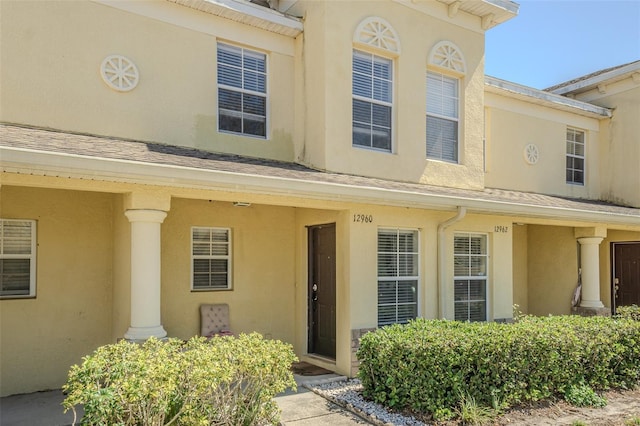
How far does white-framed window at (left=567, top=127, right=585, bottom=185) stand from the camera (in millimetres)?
13250

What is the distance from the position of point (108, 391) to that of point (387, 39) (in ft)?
24.0

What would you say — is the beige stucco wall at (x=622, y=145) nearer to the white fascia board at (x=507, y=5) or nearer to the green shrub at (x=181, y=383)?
the white fascia board at (x=507, y=5)

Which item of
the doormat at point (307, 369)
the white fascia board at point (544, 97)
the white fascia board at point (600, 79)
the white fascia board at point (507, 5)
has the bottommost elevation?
the doormat at point (307, 369)

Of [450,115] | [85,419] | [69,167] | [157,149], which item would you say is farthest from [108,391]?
[450,115]

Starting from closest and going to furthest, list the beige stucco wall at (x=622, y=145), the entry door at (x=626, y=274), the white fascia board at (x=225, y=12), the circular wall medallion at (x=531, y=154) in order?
the white fascia board at (x=225, y=12), the circular wall medallion at (x=531, y=154), the entry door at (x=626, y=274), the beige stucco wall at (x=622, y=145)

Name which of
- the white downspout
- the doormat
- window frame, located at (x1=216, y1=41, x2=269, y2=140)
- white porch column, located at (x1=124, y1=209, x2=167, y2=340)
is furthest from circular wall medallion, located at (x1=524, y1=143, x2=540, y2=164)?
white porch column, located at (x1=124, y1=209, x2=167, y2=340)

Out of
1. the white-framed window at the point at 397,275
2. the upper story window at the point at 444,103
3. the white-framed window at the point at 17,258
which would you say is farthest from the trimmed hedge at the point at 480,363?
the white-framed window at the point at 17,258

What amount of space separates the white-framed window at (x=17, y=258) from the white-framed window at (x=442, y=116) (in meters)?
6.90

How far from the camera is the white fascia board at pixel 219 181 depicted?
520 cm

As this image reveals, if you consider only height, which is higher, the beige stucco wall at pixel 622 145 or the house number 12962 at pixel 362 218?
the beige stucco wall at pixel 622 145

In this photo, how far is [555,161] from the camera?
42.0ft

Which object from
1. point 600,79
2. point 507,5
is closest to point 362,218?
point 507,5

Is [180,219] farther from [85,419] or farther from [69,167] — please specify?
[85,419]

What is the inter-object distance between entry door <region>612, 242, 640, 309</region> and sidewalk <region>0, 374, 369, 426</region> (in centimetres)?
961
